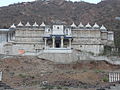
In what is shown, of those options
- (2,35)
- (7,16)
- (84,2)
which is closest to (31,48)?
(2,35)

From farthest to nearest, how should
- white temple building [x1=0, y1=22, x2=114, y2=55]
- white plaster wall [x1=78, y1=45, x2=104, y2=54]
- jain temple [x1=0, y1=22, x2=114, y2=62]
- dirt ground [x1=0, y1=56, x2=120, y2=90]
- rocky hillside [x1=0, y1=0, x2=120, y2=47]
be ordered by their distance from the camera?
1. rocky hillside [x1=0, y1=0, x2=120, y2=47]
2. white plaster wall [x1=78, y1=45, x2=104, y2=54]
3. white temple building [x1=0, y1=22, x2=114, y2=55]
4. jain temple [x1=0, y1=22, x2=114, y2=62]
5. dirt ground [x1=0, y1=56, x2=120, y2=90]

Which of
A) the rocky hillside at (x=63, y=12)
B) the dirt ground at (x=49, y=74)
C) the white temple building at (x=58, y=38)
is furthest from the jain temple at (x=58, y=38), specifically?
the rocky hillside at (x=63, y=12)

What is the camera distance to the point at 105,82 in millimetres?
50156

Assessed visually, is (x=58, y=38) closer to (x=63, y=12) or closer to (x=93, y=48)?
(x=93, y=48)

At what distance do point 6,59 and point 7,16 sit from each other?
75.4 m

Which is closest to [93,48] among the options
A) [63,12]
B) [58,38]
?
[58,38]

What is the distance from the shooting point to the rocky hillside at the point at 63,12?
12694 cm

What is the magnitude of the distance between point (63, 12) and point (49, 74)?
98508 mm

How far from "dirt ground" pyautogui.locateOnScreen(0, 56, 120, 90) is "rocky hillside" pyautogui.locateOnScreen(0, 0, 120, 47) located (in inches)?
2166

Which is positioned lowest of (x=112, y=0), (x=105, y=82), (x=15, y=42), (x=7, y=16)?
(x=105, y=82)

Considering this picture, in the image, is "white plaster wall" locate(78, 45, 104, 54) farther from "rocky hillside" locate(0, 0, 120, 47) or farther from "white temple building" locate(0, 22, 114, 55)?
"rocky hillside" locate(0, 0, 120, 47)

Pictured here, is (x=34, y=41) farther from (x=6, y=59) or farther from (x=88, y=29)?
(x=6, y=59)

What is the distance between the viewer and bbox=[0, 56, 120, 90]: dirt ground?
4619 cm

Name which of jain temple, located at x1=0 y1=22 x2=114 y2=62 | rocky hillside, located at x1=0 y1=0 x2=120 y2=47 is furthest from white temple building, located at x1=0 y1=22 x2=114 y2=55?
rocky hillside, located at x1=0 y1=0 x2=120 y2=47
